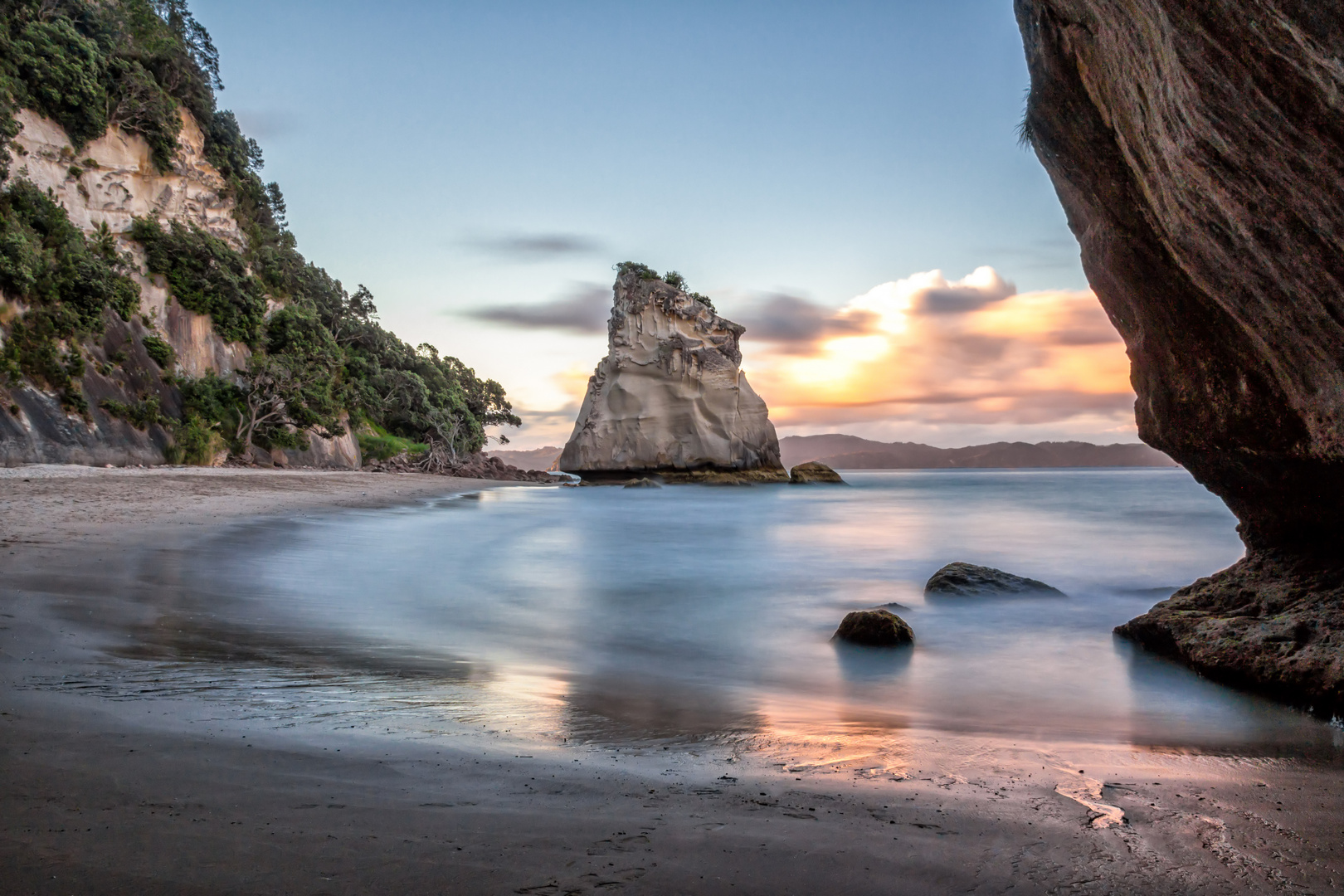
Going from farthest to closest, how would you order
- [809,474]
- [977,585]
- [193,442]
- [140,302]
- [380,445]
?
[809,474]
[380,445]
[140,302]
[193,442]
[977,585]

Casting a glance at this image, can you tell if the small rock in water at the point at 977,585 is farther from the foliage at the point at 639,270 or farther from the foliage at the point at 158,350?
the foliage at the point at 639,270

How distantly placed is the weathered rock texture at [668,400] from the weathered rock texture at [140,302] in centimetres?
1589

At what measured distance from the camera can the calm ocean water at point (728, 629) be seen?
3.93 meters

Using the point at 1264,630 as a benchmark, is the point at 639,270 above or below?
above

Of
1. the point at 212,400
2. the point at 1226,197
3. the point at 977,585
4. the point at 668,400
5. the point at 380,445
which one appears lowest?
the point at 977,585

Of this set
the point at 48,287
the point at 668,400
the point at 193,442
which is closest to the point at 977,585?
the point at 48,287

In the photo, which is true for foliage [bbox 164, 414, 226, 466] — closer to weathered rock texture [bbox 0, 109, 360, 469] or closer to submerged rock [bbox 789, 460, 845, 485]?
weathered rock texture [bbox 0, 109, 360, 469]

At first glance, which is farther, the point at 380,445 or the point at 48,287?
the point at 380,445

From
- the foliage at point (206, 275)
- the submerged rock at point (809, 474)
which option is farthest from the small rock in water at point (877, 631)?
the submerged rock at point (809, 474)

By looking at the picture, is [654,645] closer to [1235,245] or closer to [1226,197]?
[1235,245]

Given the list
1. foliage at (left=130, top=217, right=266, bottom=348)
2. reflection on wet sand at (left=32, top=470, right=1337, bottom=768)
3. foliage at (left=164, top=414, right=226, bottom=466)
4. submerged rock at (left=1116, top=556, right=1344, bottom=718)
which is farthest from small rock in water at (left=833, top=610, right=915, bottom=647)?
foliage at (left=130, top=217, right=266, bottom=348)

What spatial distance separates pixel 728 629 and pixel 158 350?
25217mm

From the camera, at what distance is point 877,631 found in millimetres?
5855

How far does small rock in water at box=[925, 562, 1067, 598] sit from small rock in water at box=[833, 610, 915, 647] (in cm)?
216
